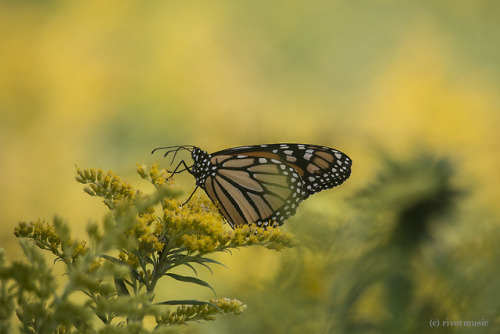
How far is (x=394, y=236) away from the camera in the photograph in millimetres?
2012

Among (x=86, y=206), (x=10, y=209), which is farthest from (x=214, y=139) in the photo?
(x=10, y=209)

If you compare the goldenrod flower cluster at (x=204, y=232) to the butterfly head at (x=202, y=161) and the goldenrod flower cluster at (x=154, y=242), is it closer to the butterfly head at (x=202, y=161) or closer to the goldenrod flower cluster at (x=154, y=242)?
the goldenrod flower cluster at (x=154, y=242)

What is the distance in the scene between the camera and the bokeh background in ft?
4.63

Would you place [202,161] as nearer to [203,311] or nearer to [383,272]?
[383,272]

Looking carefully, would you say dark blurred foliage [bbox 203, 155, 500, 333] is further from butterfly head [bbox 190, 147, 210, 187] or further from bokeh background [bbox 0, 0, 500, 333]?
butterfly head [bbox 190, 147, 210, 187]

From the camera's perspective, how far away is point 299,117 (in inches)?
258

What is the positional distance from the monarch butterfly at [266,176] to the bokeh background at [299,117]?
0.38ft

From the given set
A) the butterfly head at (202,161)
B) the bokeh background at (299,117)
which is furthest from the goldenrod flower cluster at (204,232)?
the butterfly head at (202,161)

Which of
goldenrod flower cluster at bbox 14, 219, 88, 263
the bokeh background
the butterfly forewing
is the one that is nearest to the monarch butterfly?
the butterfly forewing

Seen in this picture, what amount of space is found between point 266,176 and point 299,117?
15.0ft

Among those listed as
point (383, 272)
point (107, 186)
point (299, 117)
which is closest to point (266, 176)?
point (383, 272)

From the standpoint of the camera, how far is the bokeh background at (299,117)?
1.41 meters

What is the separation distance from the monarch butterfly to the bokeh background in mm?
117

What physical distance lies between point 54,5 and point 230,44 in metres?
2.72
